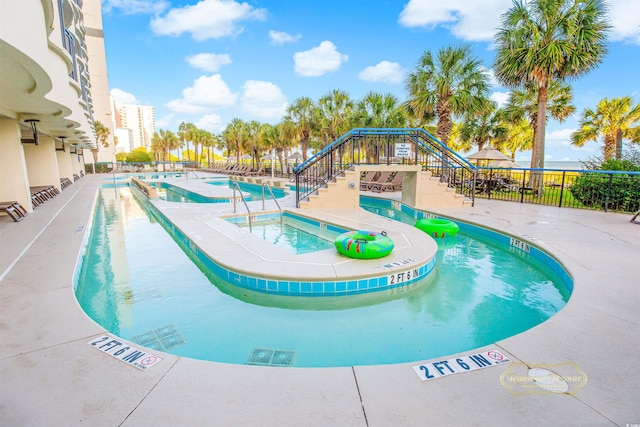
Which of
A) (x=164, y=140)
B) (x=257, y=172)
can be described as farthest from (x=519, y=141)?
(x=164, y=140)

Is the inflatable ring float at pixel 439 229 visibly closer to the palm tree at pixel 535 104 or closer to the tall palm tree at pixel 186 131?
the palm tree at pixel 535 104

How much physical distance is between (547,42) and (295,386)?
15.4 meters

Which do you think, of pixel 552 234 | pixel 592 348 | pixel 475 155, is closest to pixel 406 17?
pixel 475 155

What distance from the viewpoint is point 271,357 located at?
303 cm

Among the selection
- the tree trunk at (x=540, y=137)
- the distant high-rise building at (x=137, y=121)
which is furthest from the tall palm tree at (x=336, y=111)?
the distant high-rise building at (x=137, y=121)

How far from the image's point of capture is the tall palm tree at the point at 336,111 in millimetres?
22391

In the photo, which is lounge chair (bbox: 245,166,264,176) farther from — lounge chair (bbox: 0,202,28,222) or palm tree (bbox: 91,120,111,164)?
palm tree (bbox: 91,120,111,164)

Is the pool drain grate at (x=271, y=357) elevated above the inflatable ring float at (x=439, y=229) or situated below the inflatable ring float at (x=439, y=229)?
below

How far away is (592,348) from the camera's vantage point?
2557mm

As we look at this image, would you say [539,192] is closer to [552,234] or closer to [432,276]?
[552,234]

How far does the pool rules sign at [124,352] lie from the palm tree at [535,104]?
20.2 meters

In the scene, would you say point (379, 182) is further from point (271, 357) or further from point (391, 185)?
point (271, 357)

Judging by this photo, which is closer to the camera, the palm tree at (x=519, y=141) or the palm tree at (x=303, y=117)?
the palm tree at (x=303, y=117)

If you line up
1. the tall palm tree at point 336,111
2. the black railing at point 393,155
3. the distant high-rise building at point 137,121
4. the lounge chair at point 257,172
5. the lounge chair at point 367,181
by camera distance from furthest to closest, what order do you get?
the distant high-rise building at point 137,121
the lounge chair at point 257,172
the tall palm tree at point 336,111
the lounge chair at point 367,181
the black railing at point 393,155
